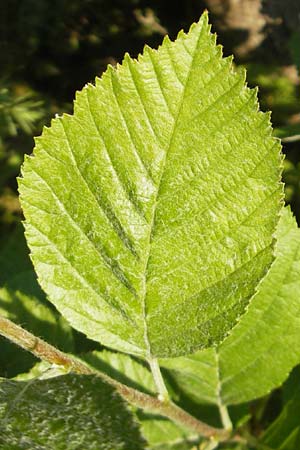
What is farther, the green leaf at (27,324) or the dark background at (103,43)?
the dark background at (103,43)

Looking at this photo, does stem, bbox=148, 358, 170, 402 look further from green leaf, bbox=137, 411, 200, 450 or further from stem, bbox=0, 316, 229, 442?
green leaf, bbox=137, 411, 200, 450

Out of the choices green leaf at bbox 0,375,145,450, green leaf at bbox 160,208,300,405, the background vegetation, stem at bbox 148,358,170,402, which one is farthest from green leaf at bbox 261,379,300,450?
the background vegetation

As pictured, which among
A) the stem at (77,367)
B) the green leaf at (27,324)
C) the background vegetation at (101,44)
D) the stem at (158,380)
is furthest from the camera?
the background vegetation at (101,44)

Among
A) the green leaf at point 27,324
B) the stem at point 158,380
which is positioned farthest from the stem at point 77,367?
the green leaf at point 27,324

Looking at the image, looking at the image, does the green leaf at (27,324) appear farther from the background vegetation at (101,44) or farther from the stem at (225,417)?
the background vegetation at (101,44)

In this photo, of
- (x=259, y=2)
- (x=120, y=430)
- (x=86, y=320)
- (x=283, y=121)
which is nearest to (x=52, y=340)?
(x=86, y=320)

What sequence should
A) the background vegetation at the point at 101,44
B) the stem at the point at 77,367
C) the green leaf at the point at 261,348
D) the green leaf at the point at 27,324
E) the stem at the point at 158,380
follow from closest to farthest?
the stem at the point at 77,367 → the stem at the point at 158,380 → the green leaf at the point at 261,348 → the green leaf at the point at 27,324 → the background vegetation at the point at 101,44
